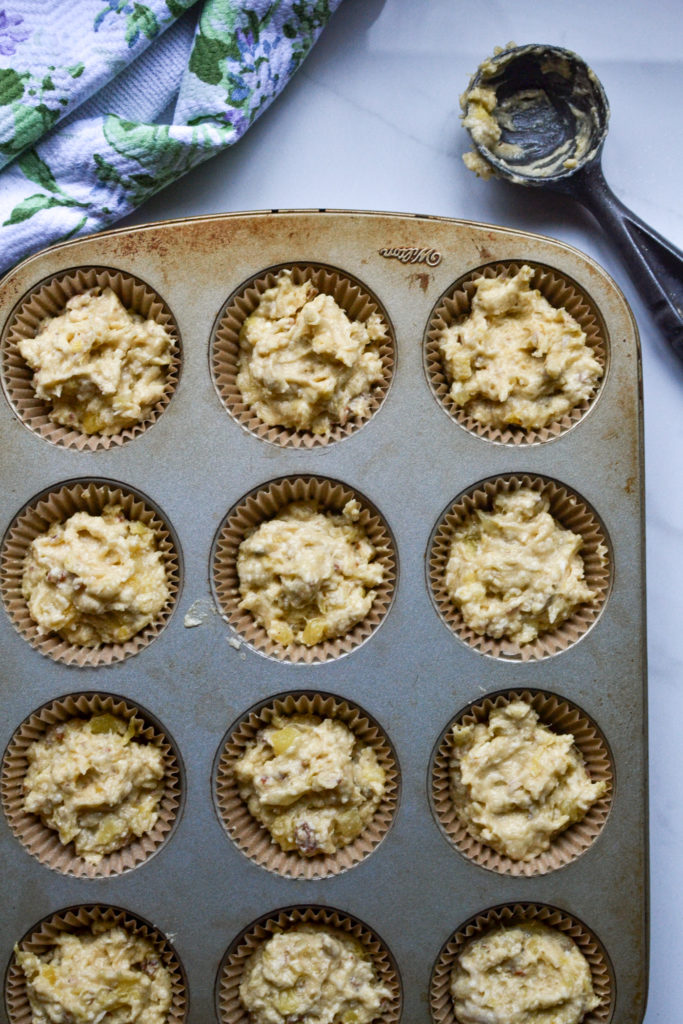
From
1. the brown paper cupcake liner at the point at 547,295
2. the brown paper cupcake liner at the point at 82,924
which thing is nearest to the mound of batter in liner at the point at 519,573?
the brown paper cupcake liner at the point at 547,295

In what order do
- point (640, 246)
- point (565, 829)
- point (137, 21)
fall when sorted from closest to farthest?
1. point (565, 829)
2. point (137, 21)
3. point (640, 246)

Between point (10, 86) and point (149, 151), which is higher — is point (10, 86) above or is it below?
above

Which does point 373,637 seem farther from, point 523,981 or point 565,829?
point 523,981

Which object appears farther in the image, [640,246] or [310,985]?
[640,246]

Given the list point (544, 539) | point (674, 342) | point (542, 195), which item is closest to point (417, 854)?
point (544, 539)

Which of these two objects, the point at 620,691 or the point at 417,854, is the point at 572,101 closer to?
the point at 620,691

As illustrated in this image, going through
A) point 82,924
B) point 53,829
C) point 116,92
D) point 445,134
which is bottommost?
point 82,924

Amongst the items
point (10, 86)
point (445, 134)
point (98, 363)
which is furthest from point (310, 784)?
point (10, 86)
